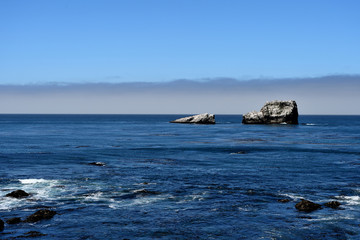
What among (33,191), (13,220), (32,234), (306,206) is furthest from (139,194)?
(306,206)

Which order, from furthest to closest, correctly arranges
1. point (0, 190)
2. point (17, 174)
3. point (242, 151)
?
point (242, 151), point (17, 174), point (0, 190)

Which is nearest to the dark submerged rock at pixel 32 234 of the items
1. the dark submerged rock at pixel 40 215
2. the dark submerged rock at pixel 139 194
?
the dark submerged rock at pixel 40 215

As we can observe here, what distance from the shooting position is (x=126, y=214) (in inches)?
1118

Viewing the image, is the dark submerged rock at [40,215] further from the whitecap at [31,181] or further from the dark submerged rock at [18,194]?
the whitecap at [31,181]

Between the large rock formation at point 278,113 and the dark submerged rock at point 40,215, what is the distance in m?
162

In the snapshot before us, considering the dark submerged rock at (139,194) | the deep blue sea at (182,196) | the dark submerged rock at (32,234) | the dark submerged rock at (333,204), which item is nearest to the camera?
the dark submerged rock at (32,234)

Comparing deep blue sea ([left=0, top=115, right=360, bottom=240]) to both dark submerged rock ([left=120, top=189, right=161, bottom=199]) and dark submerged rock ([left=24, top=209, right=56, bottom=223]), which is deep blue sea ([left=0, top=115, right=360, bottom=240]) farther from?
dark submerged rock ([left=24, top=209, right=56, bottom=223])

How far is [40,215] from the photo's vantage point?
27000 millimetres

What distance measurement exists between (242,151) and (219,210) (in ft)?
142

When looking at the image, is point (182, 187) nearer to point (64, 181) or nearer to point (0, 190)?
point (64, 181)

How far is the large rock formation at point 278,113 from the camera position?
180 m

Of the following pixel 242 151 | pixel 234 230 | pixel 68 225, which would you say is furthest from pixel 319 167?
pixel 68 225

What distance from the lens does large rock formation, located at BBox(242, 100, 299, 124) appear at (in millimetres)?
180000

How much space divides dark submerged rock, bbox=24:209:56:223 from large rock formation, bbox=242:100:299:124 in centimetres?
16217
